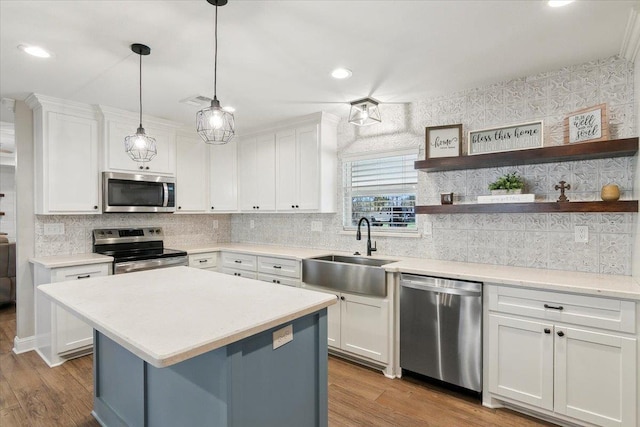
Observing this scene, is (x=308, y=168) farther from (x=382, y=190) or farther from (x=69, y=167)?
(x=69, y=167)

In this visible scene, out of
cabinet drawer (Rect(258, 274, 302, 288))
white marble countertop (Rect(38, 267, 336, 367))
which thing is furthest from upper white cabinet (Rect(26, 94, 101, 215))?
cabinet drawer (Rect(258, 274, 302, 288))

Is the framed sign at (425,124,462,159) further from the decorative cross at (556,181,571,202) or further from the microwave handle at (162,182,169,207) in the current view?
the microwave handle at (162,182,169,207)

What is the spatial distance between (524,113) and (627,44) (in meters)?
0.69

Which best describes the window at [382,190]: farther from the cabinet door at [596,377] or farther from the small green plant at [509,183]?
the cabinet door at [596,377]

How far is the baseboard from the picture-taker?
321 cm

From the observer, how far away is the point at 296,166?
3.83 m

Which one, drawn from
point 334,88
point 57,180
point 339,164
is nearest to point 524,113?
point 334,88

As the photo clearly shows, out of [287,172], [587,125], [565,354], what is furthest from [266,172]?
[565,354]

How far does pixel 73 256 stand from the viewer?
3.32m

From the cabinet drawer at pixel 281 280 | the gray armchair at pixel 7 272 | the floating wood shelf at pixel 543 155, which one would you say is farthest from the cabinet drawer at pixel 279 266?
the gray armchair at pixel 7 272

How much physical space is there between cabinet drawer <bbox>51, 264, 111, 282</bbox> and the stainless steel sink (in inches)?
74.3

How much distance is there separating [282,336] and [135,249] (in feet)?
10.1

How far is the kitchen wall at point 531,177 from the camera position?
2.31m

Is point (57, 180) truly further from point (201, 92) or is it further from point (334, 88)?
point (334, 88)
